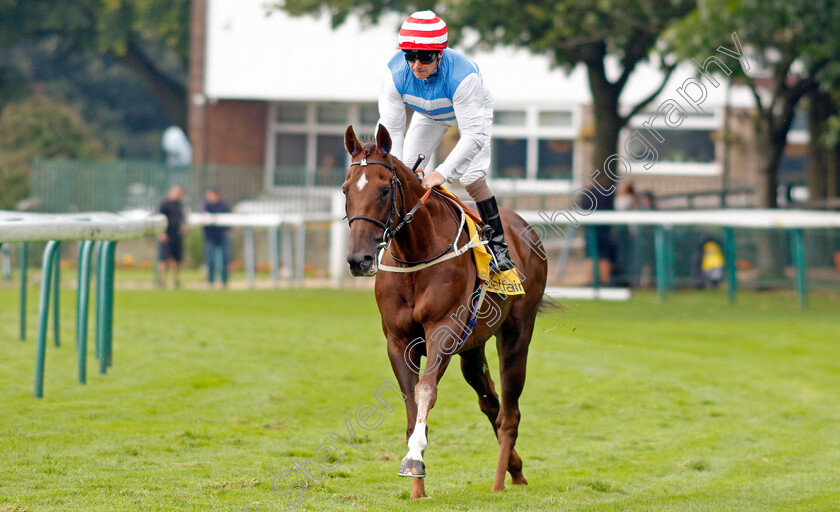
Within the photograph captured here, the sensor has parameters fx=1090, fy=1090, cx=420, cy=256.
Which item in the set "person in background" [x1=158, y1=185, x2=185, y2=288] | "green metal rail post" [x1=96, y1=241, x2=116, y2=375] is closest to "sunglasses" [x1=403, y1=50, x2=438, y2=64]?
"green metal rail post" [x1=96, y1=241, x2=116, y2=375]

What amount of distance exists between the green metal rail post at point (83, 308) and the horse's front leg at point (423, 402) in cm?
364

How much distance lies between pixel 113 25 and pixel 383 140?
28165 millimetres

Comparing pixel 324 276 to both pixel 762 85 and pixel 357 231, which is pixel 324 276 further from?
pixel 357 231

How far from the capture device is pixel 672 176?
2592 cm

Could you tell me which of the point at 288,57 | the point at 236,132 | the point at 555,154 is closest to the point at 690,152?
the point at 555,154

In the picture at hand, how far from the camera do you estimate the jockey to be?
5551 mm

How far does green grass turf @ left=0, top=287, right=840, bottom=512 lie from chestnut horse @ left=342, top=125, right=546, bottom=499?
0.41 m

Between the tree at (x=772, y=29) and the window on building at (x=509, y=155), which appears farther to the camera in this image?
the window on building at (x=509, y=155)

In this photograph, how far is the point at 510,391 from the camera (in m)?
6.19

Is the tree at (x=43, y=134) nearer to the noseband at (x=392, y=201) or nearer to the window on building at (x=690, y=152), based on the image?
the window on building at (x=690, y=152)

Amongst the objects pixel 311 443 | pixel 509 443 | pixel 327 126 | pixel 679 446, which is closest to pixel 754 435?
pixel 679 446

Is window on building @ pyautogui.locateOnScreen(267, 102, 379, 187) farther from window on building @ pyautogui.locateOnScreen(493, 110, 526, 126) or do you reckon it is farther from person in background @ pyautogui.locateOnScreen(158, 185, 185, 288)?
person in background @ pyautogui.locateOnScreen(158, 185, 185, 288)

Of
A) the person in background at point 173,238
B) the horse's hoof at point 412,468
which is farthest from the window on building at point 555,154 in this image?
the horse's hoof at point 412,468

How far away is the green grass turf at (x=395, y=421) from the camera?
5520 millimetres
